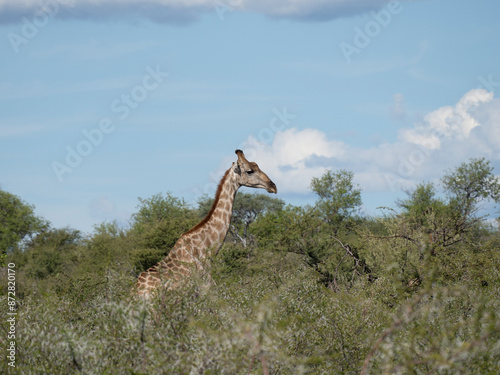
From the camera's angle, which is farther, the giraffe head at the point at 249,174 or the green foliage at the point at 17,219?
the green foliage at the point at 17,219

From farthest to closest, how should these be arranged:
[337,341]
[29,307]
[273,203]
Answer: [273,203], [337,341], [29,307]

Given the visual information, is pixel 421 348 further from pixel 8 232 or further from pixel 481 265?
pixel 8 232

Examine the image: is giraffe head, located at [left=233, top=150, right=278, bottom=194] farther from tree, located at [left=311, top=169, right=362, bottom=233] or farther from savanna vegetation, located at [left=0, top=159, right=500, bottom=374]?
tree, located at [left=311, top=169, right=362, bottom=233]

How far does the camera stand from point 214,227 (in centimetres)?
1070

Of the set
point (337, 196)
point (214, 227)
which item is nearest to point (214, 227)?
point (214, 227)

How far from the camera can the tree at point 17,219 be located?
5372 cm

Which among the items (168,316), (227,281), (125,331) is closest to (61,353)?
(125,331)

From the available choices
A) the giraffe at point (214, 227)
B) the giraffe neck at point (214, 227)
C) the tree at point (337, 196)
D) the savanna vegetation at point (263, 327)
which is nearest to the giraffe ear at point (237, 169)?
the giraffe at point (214, 227)

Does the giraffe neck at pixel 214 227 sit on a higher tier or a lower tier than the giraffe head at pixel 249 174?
lower

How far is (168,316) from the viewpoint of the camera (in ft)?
16.7

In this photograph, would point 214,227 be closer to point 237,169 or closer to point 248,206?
point 237,169

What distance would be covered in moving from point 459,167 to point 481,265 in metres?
45.5

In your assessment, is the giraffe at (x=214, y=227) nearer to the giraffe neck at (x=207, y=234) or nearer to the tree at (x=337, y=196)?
the giraffe neck at (x=207, y=234)

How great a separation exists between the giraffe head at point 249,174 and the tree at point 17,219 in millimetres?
43655
